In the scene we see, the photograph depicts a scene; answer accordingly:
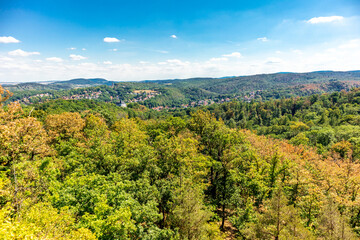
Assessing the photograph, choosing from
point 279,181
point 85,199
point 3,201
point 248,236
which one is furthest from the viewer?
point 279,181

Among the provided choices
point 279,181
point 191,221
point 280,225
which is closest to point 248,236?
point 280,225

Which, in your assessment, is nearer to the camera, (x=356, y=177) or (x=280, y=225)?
(x=280, y=225)

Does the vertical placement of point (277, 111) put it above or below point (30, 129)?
below

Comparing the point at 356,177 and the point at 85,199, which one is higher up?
the point at 85,199

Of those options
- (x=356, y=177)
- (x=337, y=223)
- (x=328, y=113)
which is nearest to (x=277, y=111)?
(x=328, y=113)

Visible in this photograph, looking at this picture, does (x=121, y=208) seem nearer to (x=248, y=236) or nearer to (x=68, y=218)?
(x=68, y=218)

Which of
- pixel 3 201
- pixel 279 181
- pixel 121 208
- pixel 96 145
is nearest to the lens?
pixel 3 201

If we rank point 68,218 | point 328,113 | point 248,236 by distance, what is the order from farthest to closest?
point 328,113
point 248,236
point 68,218

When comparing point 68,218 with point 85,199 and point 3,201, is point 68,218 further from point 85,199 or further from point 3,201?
point 3,201

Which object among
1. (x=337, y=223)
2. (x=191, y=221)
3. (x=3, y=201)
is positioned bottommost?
(x=337, y=223)
